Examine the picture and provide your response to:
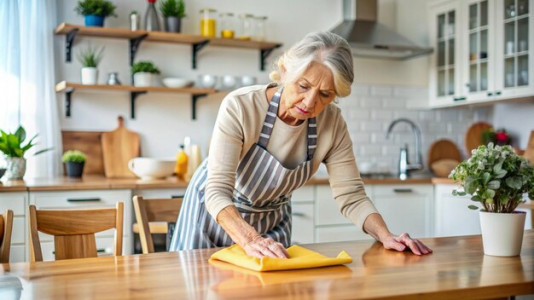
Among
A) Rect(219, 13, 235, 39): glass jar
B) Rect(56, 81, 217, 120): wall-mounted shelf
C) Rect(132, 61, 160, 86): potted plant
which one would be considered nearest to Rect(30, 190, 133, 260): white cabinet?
Rect(56, 81, 217, 120): wall-mounted shelf

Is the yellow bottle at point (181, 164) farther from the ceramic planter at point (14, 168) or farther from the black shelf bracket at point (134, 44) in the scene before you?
the ceramic planter at point (14, 168)

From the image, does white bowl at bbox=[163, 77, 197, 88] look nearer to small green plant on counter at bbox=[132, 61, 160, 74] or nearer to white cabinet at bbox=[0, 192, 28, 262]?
small green plant on counter at bbox=[132, 61, 160, 74]

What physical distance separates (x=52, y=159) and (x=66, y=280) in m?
2.89

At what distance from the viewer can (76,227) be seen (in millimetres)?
2201

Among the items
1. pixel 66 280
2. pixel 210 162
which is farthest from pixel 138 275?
pixel 210 162

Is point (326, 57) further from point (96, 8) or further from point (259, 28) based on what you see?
point (259, 28)

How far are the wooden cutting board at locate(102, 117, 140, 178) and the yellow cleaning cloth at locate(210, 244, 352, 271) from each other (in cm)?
277

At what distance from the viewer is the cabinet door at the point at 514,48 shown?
4391 mm

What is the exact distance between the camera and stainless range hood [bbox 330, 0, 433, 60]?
4.77 metres

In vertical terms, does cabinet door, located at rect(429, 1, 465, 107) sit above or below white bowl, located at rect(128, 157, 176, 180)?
above

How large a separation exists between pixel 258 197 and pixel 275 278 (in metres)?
0.71

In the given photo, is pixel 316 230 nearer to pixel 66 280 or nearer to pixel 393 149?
pixel 393 149

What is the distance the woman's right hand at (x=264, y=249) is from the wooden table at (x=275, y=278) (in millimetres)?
81

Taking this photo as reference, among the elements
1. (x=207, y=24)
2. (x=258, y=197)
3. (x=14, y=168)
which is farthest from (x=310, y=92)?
(x=207, y=24)
